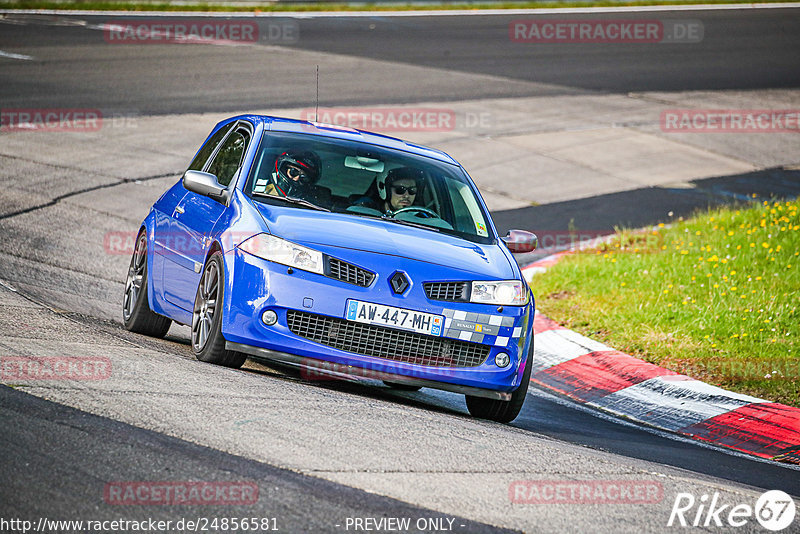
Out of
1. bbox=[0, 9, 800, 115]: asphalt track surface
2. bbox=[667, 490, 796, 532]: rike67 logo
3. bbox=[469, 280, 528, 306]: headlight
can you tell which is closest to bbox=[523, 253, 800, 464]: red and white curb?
bbox=[469, 280, 528, 306]: headlight

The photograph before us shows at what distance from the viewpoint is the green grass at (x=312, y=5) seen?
92.8ft

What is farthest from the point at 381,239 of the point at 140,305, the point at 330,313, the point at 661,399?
the point at 661,399

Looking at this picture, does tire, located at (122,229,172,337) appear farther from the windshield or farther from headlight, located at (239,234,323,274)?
headlight, located at (239,234,323,274)

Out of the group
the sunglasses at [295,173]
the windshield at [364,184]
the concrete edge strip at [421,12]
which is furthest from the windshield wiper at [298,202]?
the concrete edge strip at [421,12]

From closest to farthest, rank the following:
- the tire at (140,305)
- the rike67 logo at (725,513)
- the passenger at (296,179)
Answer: the rike67 logo at (725,513) → the passenger at (296,179) → the tire at (140,305)

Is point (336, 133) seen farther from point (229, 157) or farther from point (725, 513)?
point (725, 513)

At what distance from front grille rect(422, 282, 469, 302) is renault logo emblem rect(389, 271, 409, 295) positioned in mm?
126

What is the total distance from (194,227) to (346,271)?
5.02 feet

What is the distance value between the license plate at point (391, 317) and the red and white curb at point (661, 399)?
231 cm

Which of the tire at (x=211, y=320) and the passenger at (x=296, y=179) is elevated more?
the passenger at (x=296, y=179)

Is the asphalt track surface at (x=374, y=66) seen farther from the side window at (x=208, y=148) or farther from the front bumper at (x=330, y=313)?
the front bumper at (x=330, y=313)

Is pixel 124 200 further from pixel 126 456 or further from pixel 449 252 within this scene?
pixel 126 456

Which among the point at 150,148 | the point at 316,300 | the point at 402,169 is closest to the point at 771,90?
the point at 150,148

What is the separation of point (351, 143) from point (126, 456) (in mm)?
3677
